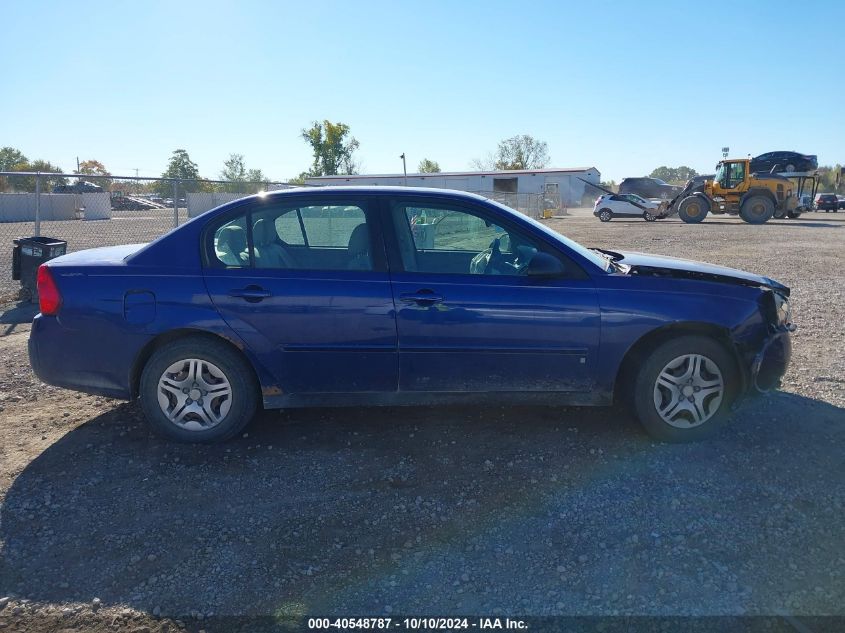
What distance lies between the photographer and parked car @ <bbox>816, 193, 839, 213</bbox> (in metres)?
39.7

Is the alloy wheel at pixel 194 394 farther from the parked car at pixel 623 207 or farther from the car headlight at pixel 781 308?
the parked car at pixel 623 207

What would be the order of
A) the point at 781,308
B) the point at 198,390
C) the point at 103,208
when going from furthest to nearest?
1. the point at 103,208
2. the point at 781,308
3. the point at 198,390

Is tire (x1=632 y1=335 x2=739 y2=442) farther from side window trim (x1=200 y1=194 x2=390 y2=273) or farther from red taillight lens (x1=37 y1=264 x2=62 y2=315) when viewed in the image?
red taillight lens (x1=37 y1=264 x2=62 y2=315)

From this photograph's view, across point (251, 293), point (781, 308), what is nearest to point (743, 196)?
point (781, 308)

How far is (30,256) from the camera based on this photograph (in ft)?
26.9

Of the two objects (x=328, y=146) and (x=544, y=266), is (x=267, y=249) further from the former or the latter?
(x=328, y=146)

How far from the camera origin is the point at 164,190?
16234 mm

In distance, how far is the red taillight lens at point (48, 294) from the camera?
3869 mm

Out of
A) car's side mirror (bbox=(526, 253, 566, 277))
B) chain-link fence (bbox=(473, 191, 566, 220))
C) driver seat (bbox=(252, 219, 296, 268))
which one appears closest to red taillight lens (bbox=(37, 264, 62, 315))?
driver seat (bbox=(252, 219, 296, 268))

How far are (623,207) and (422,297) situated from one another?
31.9m

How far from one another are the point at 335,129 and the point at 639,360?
68.8m

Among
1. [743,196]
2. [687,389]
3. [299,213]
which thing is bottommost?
[687,389]

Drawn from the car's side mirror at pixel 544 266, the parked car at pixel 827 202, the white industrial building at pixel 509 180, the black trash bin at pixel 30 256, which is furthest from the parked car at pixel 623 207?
the car's side mirror at pixel 544 266

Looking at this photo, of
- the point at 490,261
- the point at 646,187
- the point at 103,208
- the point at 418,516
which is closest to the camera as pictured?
the point at 418,516
